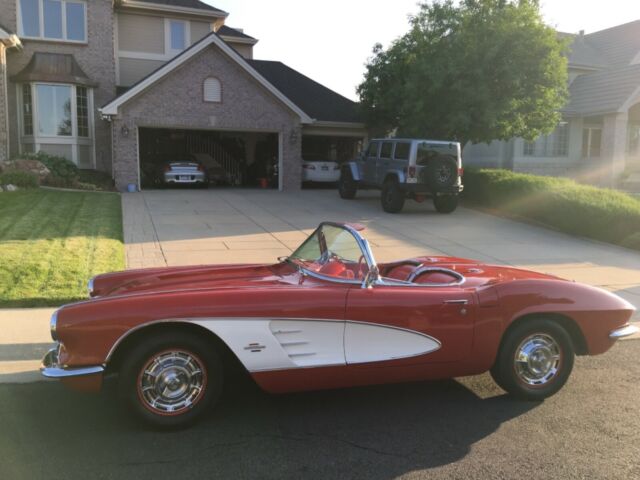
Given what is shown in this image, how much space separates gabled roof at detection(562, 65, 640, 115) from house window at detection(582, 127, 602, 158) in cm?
173

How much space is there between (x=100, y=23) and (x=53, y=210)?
469 inches

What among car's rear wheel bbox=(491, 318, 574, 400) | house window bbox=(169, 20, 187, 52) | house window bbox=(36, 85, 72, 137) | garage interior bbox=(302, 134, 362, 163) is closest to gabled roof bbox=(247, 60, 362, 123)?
garage interior bbox=(302, 134, 362, 163)

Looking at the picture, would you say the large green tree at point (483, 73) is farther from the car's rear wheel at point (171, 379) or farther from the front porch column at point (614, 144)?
the car's rear wheel at point (171, 379)

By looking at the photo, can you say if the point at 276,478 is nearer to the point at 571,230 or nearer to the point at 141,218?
the point at 141,218

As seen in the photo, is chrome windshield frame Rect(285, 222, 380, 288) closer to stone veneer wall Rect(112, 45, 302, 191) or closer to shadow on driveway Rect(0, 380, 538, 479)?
shadow on driveway Rect(0, 380, 538, 479)

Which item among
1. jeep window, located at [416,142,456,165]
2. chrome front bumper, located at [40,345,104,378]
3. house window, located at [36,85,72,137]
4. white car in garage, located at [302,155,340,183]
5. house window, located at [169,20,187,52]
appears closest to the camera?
chrome front bumper, located at [40,345,104,378]

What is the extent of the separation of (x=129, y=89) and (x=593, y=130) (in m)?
20.2

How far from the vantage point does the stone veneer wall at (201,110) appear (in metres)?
18.9

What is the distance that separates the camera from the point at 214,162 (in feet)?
83.9

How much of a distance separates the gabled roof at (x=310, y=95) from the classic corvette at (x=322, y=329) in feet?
62.4

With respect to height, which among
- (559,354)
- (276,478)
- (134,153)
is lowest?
(276,478)

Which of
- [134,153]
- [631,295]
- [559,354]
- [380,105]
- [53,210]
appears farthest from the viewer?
[380,105]

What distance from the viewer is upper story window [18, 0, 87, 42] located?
2058 cm

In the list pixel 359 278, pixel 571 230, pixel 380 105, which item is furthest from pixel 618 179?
pixel 359 278
